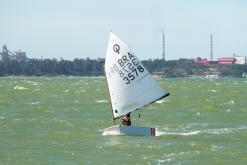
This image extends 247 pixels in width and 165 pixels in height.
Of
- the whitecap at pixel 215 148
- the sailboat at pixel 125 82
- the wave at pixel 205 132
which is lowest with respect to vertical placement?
the wave at pixel 205 132

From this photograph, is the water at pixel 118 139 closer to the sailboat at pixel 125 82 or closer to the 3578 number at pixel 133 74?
the sailboat at pixel 125 82

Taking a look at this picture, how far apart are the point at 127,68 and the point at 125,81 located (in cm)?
66

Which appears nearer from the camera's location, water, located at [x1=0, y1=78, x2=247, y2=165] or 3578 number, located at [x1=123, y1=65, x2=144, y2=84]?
water, located at [x1=0, y1=78, x2=247, y2=165]

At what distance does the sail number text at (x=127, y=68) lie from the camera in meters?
39.2

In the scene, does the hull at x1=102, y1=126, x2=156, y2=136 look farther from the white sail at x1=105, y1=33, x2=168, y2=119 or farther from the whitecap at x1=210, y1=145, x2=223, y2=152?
the whitecap at x1=210, y1=145, x2=223, y2=152

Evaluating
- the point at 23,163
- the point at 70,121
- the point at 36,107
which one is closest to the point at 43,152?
the point at 23,163

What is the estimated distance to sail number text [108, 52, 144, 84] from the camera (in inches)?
1543

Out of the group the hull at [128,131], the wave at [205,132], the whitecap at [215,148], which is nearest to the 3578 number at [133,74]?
the hull at [128,131]

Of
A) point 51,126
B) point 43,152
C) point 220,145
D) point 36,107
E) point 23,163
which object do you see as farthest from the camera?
point 36,107

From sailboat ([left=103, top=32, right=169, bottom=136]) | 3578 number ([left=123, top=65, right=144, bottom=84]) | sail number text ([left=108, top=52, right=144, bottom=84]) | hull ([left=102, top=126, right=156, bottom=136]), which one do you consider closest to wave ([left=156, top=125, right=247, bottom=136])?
hull ([left=102, top=126, right=156, bottom=136])

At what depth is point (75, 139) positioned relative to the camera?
37656mm

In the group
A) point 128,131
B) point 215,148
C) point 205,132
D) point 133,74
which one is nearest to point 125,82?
point 133,74

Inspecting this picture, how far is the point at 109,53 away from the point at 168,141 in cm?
552

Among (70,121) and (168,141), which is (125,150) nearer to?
(168,141)
